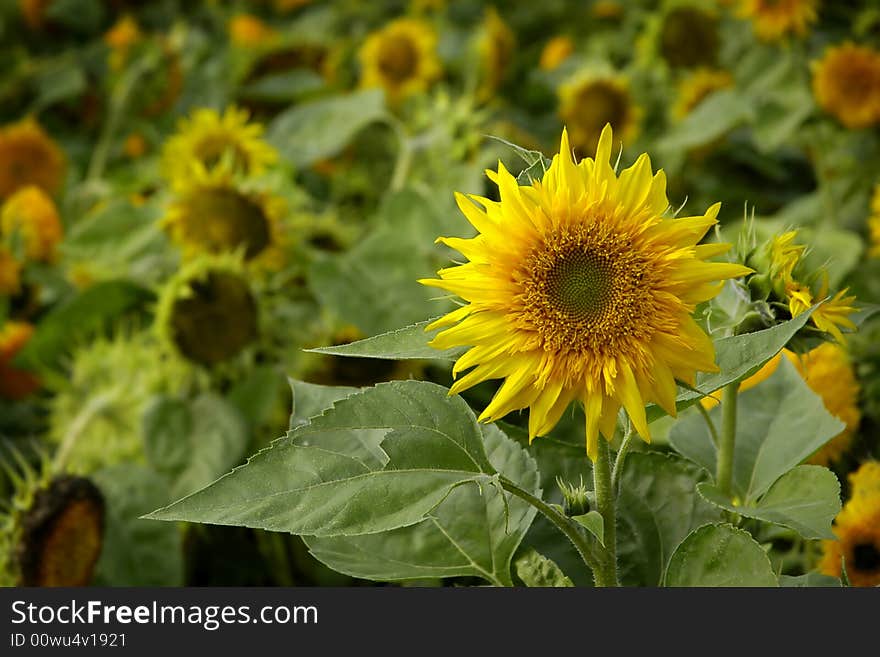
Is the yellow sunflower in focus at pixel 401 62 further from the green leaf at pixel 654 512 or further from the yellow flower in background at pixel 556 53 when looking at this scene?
the green leaf at pixel 654 512

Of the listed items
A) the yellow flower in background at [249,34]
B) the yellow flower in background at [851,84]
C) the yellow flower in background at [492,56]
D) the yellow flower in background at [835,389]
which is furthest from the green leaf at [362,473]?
the yellow flower in background at [249,34]

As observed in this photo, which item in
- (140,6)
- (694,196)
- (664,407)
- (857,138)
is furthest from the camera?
(140,6)

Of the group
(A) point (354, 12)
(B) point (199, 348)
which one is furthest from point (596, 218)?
(A) point (354, 12)

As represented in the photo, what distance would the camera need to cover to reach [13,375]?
0.87 m

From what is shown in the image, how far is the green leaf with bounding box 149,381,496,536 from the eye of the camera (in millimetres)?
337

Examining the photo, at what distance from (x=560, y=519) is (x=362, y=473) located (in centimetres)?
7

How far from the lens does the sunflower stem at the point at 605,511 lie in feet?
1.17

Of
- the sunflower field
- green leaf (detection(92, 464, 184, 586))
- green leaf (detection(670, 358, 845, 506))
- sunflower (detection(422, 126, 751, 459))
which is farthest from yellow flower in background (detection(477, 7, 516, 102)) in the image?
sunflower (detection(422, 126, 751, 459))

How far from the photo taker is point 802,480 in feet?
1.25

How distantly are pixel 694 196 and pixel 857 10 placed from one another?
0.22m

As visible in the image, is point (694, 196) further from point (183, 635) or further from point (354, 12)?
point (183, 635)

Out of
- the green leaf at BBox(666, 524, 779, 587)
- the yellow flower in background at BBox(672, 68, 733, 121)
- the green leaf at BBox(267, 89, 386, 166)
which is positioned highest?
the yellow flower in background at BBox(672, 68, 733, 121)

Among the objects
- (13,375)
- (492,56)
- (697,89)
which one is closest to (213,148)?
(13,375)

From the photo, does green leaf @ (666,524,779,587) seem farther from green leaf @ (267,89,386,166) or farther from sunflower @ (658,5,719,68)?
sunflower @ (658,5,719,68)
